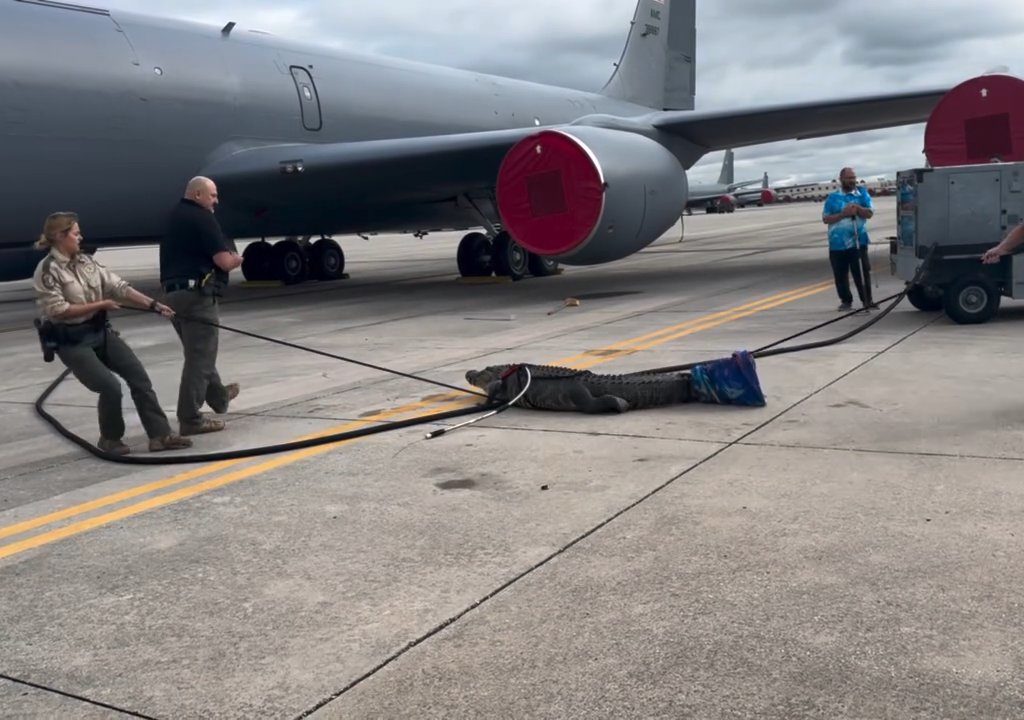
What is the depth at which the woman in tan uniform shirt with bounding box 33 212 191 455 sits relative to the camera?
5348 millimetres


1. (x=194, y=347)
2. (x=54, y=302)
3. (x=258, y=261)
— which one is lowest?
(x=194, y=347)

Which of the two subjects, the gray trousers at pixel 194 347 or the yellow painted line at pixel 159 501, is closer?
the yellow painted line at pixel 159 501

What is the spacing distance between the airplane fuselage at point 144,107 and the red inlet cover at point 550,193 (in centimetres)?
366

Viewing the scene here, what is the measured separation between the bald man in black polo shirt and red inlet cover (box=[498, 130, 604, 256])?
251 inches

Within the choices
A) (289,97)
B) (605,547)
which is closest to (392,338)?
(289,97)

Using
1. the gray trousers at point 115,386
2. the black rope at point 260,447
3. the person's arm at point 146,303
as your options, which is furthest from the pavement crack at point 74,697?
the person's arm at point 146,303

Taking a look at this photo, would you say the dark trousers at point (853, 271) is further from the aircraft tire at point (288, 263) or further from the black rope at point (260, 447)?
the aircraft tire at point (288, 263)

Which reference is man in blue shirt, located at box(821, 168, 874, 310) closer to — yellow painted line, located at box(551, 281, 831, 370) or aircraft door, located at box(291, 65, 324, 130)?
yellow painted line, located at box(551, 281, 831, 370)

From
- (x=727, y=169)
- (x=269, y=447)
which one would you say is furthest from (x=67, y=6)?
(x=727, y=169)

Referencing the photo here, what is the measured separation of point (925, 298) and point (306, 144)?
27.8 ft

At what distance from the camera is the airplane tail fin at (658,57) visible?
850 inches

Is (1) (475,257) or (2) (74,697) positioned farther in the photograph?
(1) (475,257)

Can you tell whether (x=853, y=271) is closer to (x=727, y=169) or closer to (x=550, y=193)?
(x=550, y=193)

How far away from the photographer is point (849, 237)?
1002cm
